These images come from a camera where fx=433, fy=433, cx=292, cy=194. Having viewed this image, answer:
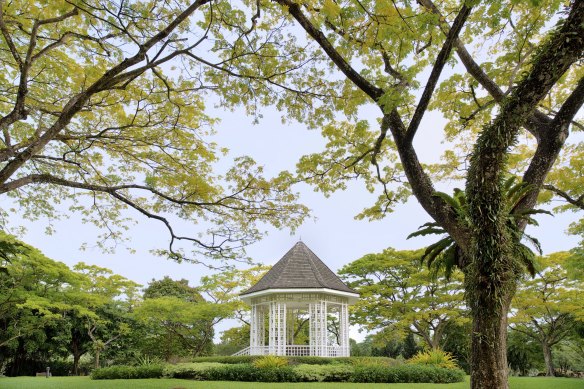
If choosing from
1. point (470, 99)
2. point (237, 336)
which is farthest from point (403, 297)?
point (470, 99)

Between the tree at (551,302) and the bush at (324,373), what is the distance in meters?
9.27

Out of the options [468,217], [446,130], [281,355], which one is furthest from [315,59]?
[281,355]

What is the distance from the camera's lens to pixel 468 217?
18.7 ft

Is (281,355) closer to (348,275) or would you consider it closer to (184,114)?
(348,275)

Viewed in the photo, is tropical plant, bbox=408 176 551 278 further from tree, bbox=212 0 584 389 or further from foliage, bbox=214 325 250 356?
foliage, bbox=214 325 250 356

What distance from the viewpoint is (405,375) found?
39.1ft

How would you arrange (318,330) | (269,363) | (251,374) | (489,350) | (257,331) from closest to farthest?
(489,350) → (251,374) → (269,363) → (318,330) → (257,331)

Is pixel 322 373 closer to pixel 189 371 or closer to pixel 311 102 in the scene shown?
pixel 189 371

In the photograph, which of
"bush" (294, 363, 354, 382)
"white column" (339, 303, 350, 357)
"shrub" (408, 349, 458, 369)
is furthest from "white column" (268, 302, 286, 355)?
"shrub" (408, 349, 458, 369)

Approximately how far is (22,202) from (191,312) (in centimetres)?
1030

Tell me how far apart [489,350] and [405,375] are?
7209 millimetres

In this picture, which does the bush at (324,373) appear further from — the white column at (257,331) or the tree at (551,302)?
the tree at (551,302)

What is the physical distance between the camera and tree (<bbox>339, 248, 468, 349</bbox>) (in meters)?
19.4

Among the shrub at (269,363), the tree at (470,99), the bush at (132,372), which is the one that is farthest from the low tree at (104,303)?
the tree at (470,99)
